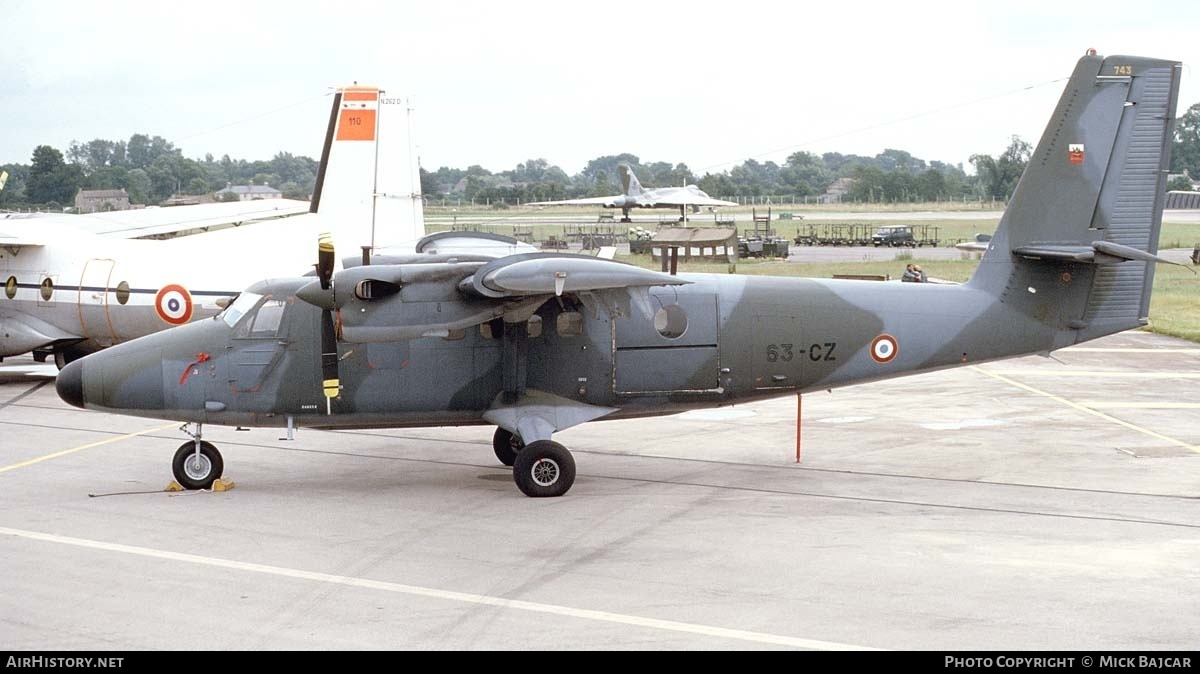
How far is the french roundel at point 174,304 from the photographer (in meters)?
25.5

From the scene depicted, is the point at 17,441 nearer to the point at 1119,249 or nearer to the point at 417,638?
the point at 417,638

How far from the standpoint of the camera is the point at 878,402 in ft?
78.7

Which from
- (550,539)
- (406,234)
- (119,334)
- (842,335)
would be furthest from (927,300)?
(119,334)

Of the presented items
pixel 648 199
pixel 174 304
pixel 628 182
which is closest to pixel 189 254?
pixel 174 304

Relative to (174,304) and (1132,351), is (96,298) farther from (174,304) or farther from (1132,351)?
(1132,351)

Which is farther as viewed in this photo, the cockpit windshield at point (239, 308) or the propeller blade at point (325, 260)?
the cockpit windshield at point (239, 308)

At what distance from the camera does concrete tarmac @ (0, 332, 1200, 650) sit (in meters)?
10.6

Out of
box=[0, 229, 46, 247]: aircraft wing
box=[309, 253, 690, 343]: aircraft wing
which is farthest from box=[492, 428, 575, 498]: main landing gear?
box=[0, 229, 46, 247]: aircraft wing

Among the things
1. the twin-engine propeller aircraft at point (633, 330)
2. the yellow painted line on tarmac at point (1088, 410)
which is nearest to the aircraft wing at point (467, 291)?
the twin-engine propeller aircraft at point (633, 330)

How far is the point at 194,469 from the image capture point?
54.3 ft

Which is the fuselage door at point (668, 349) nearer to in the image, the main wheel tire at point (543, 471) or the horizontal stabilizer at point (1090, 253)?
the main wheel tire at point (543, 471)

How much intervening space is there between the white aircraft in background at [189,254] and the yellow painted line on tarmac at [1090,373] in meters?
14.3

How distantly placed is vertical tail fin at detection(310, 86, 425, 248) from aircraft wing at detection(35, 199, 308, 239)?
23.3 feet

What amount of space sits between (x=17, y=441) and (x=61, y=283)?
286 inches
